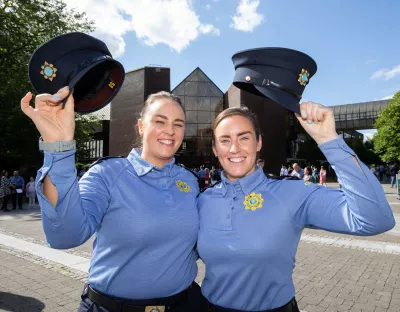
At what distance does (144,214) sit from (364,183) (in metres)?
1.23

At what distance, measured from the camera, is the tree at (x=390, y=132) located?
3447cm

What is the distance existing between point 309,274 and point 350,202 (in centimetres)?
465

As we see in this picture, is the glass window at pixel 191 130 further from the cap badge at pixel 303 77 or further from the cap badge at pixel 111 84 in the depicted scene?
the cap badge at pixel 303 77

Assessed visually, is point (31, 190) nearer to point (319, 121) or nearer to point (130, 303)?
point (130, 303)

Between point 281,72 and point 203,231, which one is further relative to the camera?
point 203,231

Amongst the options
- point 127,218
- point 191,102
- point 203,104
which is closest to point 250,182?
point 127,218

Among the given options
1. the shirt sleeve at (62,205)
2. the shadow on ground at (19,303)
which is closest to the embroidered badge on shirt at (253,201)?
the shirt sleeve at (62,205)

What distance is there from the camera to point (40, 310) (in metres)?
4.21

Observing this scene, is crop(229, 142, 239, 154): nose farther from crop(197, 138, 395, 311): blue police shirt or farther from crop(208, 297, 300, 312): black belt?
crop(208, 297, 300, 312): black belt

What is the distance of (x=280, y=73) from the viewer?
174 centimetres

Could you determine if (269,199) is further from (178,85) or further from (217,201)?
(178,85)

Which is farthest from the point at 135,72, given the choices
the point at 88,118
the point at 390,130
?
the point at 390,130

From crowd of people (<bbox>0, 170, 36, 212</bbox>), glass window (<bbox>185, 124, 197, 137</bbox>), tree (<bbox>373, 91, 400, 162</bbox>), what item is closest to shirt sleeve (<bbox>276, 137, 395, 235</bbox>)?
crowd of people (<bbox>0, 170, 36, 212</bbox>)

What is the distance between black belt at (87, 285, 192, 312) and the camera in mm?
1773
